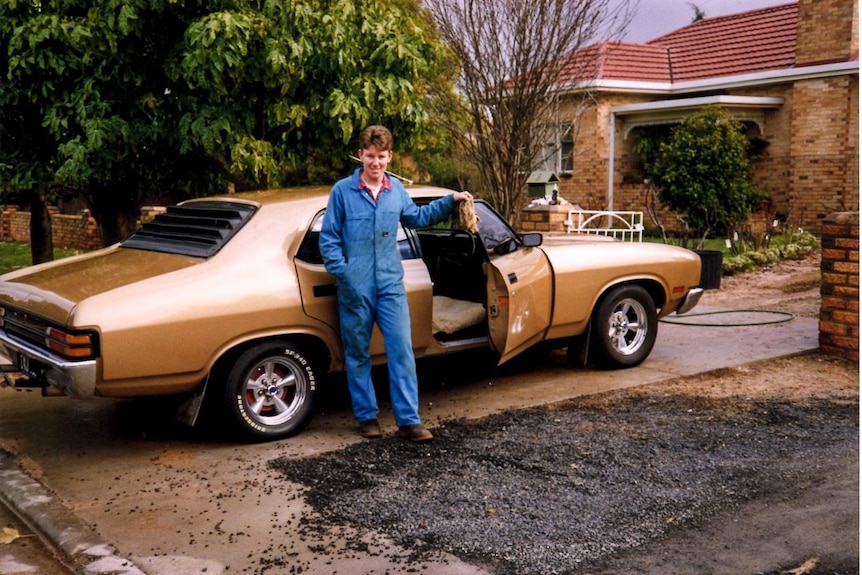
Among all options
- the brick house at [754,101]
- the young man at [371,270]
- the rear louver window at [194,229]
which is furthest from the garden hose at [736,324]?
the brick house at [754,101]

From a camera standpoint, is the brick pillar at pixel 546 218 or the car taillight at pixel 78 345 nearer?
the car taillight at pixel 78 345

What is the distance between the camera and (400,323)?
5801 millimetres

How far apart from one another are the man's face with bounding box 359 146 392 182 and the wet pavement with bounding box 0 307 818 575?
165cm

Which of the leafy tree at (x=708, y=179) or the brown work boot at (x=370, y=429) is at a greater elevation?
the leafy tree at (x=708, y=179)

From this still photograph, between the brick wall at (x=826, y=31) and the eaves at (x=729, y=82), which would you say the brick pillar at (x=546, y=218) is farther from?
the brick wall at (x=826, y=31)

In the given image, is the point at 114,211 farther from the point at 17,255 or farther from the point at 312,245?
the point at 17,255

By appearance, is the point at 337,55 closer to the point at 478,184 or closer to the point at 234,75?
the point at 234,75

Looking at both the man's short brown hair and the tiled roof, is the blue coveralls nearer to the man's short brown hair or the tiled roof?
the man's short brown hair

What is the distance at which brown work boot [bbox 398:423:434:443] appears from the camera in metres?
5.73

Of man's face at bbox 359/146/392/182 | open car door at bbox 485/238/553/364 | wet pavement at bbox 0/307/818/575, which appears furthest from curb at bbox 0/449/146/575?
open car door at bbox 485/238/553/364

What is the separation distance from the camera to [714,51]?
921 inches

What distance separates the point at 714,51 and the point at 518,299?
1900 cm

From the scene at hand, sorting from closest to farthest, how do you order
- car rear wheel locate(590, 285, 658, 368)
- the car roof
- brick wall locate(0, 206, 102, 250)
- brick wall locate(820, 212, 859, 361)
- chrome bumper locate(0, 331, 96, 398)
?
chrome bumper locate(0, 331, 96, 398)
the car roof
car rear wheel locate(590, 285, 658, 368)
brick wall locate(820, 212, 859, 361)
brick wall locate(0, 206, 102, 250)

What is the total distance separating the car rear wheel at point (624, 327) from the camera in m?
7.40
